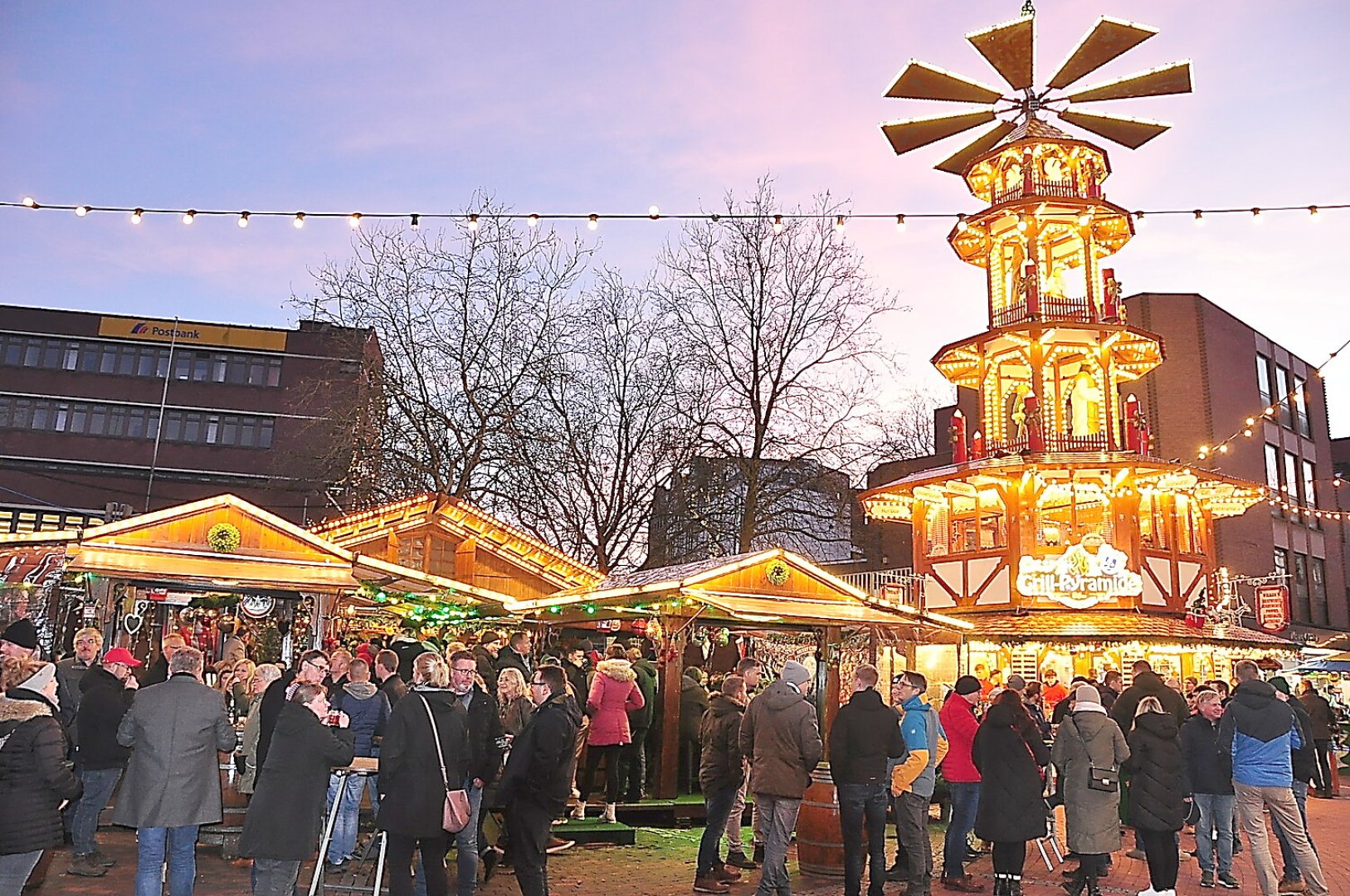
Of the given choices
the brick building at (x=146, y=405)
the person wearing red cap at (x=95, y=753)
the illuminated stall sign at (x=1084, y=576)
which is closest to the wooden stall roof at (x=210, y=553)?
the person wearing red cap at (x=95, y=753)

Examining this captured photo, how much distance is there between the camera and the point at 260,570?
1314cm

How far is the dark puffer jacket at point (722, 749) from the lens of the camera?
29.0 feet

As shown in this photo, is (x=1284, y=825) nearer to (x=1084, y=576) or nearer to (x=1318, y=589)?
(x=1084, y=576)

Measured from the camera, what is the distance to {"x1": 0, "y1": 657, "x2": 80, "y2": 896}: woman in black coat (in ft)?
17.3

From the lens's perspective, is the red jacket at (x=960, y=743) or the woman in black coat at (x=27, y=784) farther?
the red jacket at (x=960, y=743)

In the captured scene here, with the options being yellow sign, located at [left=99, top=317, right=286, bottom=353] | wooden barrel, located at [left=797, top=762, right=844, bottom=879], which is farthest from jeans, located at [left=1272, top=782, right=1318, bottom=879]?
yellow sign, located at [left=99, top=317, right=286, bottom=353]

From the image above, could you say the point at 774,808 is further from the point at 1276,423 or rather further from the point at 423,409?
the point at 1276,423

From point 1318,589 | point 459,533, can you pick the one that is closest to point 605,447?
point 459,533

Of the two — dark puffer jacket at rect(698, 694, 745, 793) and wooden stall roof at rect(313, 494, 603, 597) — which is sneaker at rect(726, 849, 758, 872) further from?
wooden stall roof at rect(313, 494, 603, 597)

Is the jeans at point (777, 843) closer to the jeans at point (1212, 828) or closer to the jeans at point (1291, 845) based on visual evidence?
the jeans at point (1291, 845)

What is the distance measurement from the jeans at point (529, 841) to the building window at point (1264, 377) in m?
33.1

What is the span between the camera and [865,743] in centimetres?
770

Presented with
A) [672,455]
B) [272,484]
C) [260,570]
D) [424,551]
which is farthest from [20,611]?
[272,484]

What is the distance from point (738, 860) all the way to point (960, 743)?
208 centimetres
